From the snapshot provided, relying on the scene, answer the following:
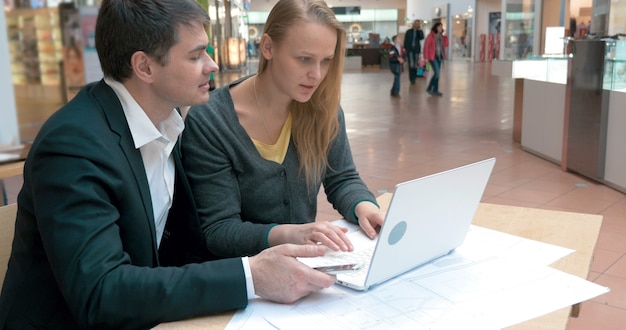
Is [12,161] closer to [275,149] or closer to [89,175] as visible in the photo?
[275,149]

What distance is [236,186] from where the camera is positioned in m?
1.64

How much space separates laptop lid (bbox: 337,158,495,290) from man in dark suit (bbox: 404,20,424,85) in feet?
49.0

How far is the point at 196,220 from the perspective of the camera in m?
1.54

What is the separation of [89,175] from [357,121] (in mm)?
8203

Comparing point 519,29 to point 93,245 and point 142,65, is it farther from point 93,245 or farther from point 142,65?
point 93,245

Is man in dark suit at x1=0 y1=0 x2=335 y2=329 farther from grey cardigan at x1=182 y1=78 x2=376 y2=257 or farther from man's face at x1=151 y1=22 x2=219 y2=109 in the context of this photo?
grey cardigan at x1=182 y1=78 x2=376 y2=257

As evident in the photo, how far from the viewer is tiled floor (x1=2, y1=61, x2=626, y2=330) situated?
3285 millimetres

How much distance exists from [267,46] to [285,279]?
83cm

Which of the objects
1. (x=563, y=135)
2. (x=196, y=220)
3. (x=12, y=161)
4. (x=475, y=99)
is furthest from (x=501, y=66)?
(x=196, y=220)

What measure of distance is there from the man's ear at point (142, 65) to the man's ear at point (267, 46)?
51 cm

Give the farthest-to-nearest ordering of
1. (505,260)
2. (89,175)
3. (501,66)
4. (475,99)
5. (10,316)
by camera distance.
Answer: (475,99) → (501,66) → (505,260) → (10,316) → (89,175)

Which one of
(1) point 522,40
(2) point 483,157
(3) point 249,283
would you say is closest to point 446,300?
(3) point 249,283

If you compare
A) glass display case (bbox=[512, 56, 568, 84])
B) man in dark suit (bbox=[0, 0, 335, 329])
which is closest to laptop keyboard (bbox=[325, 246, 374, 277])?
man in dark suit (bbox=[0, 0, 335, 329])

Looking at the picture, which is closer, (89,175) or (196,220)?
(89,175)
